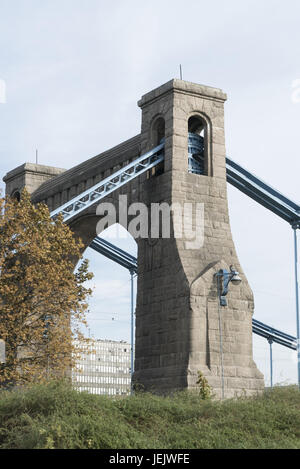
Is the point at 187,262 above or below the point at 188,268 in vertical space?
above

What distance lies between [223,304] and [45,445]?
16.9 meters

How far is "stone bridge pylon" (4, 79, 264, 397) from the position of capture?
33688mm

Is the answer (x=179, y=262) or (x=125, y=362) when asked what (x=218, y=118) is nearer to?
(x=179, y=262)

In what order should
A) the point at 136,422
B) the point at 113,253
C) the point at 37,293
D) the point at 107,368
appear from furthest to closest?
the point at 107,368, the point at 113,253, the point at 37,293, the point at 136,422

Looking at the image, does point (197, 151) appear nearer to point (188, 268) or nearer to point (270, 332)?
point (188, 268)

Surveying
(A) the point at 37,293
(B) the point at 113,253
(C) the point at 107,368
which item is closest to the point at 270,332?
(B) the point at 113,253

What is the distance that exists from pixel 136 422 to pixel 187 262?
562 inches

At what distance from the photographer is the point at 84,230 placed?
144 feet

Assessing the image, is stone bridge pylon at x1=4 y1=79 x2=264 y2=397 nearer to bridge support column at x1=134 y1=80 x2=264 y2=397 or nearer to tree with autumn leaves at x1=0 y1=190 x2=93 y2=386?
bridge support column at x1=134 y1=80 x2=264 y2=397

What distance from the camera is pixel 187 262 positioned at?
113 feet

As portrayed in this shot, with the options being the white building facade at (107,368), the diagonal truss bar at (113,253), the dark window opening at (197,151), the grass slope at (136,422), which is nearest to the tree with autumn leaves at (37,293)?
the dark window opening at (197,151)

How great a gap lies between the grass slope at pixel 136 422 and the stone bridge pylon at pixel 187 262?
32.6ft

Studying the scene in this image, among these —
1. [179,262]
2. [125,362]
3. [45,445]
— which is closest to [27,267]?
[179,262]

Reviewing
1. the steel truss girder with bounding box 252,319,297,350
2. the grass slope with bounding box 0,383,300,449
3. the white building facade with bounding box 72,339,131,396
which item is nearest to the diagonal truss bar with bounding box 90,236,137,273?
the steel truss girder with bounding box 252,319,297,350
